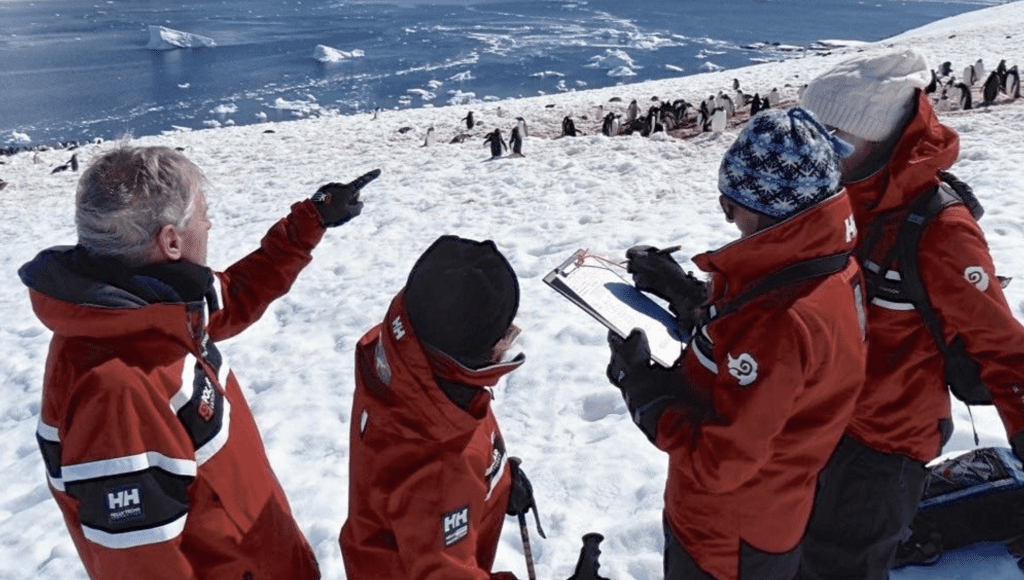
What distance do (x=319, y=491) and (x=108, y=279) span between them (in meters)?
2.19

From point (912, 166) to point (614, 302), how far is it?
32.5 inches

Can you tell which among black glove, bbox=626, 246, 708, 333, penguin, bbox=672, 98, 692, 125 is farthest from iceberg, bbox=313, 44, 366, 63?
black glove, bbox=626, 246, 708, 333

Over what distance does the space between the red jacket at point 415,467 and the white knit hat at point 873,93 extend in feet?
3.89

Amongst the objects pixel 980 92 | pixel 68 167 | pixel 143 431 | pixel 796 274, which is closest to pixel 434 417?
pixel 143 431

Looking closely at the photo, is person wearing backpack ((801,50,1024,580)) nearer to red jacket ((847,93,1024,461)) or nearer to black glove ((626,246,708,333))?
red jacket ((847,93,1024,461))

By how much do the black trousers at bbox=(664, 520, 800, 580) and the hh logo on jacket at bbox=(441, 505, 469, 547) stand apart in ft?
2.16

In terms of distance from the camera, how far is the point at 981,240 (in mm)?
1869

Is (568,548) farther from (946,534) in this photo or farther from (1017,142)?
(1017,142)

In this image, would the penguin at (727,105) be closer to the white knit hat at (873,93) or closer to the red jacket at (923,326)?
the white knit hat at (873,93)

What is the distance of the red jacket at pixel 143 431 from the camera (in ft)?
4.50

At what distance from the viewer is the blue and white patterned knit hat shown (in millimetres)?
1588

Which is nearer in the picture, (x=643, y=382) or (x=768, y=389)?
(x=768, y=389)

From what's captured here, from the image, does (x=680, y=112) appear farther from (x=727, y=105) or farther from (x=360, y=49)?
(x=360, y=49)

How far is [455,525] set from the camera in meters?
1.49
